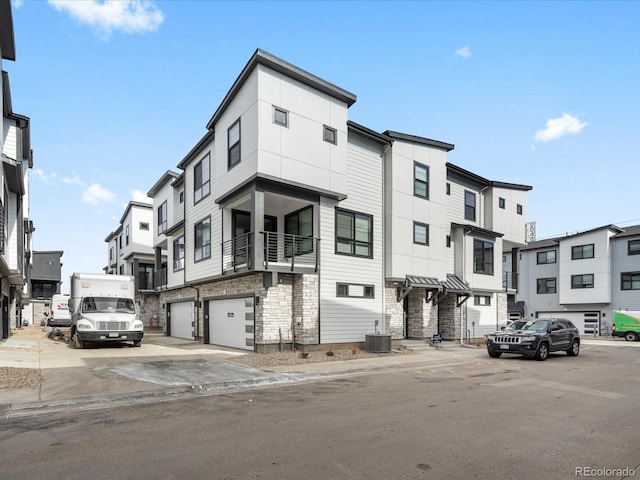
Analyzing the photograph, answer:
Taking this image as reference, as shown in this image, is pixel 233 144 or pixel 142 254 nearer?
pixel 233 144

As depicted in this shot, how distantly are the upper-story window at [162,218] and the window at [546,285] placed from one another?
3826cm

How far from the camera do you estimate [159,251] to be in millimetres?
31156

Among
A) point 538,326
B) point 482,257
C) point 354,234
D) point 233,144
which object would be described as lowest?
→ point 538,326

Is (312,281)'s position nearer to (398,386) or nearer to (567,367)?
(398,386)

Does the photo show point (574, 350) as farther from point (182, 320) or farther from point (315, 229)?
point (182, 320)

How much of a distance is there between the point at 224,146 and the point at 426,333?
12863 mm

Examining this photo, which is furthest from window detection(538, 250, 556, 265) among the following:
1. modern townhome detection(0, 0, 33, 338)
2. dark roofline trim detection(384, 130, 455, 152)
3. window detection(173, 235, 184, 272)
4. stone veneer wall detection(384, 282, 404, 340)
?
modern townhome detection(0, 0, 33, 338)

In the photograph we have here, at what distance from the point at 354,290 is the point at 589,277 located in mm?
33208

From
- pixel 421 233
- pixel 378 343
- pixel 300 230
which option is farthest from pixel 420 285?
pixel 300 230

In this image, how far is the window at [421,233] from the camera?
68.4ft

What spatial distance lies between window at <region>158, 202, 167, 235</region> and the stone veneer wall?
51.5ft

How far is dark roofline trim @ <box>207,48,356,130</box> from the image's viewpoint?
616 inches

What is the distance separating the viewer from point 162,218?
2919 cm

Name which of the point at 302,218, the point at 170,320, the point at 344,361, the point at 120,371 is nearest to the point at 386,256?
the point at 302,218
